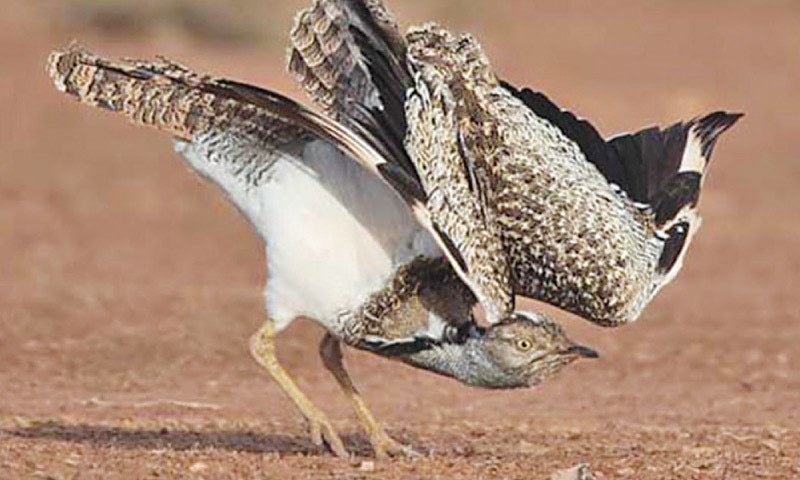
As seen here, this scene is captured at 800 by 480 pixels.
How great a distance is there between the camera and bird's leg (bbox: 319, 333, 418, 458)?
884cm

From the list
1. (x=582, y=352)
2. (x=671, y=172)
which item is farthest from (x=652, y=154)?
(x=582, y=352)

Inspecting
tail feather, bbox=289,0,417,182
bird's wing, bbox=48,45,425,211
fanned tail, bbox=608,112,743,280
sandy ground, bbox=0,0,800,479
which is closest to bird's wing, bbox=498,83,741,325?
fanned tail, bbox=608,112,743,280

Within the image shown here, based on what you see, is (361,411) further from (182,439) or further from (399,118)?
(399,118)

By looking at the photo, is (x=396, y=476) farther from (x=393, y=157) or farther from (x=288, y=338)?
(x=288, y=338)

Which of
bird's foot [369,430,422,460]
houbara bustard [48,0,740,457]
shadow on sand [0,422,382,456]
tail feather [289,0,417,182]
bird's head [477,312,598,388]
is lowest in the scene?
shadow on sand [0,422,382,456]

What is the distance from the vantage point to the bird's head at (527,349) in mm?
7996

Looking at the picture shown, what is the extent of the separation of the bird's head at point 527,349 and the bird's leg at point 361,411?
2.83ft

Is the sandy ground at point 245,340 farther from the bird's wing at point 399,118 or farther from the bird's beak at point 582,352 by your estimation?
the bird's wing at point 399,118

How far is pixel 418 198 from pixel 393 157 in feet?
0.82

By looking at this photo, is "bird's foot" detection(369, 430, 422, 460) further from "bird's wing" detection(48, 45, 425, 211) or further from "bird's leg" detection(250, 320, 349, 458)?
"bird's wing" detection(48, 45, 425, 211)

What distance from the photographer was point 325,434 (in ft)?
29.0

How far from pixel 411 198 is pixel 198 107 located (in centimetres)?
130

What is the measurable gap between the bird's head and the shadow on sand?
1.14 metres

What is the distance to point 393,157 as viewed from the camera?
7980 millimetres
